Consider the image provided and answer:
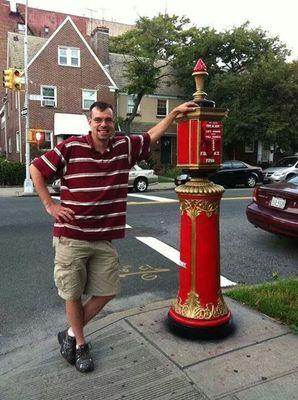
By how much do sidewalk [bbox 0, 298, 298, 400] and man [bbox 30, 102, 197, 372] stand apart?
0.69ft

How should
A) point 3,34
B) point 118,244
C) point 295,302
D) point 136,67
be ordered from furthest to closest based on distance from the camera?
1. point 3,34
2. point 136,67
3. point 118,244
4. point 295,302

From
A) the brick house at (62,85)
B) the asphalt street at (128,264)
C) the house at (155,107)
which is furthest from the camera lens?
the house at (155,107)

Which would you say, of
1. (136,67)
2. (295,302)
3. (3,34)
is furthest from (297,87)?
(3,34)

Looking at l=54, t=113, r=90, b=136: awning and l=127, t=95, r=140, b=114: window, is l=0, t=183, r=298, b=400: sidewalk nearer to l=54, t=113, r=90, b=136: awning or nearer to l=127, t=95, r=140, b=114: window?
l=54, t=113, r=90, b=136: awning

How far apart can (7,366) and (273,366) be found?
1943mm

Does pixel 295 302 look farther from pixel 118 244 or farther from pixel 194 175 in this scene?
pixel 118 244

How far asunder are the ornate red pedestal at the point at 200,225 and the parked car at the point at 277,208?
3393 millimetres

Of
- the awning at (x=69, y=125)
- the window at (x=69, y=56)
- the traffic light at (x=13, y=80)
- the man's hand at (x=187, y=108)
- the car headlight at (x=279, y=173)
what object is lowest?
the car headlight at (x=279, y=173)

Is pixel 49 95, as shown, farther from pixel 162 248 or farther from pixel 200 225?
pixel 200 225

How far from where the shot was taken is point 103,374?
130 inches

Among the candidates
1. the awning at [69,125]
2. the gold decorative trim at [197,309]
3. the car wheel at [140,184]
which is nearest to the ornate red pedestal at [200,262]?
the gold decorative trim at [197,309]

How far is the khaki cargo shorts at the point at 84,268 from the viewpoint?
3328mm

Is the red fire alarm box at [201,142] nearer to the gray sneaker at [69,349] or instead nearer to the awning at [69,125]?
the gray sneaker at [69,349]

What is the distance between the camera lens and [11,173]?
23.2m
